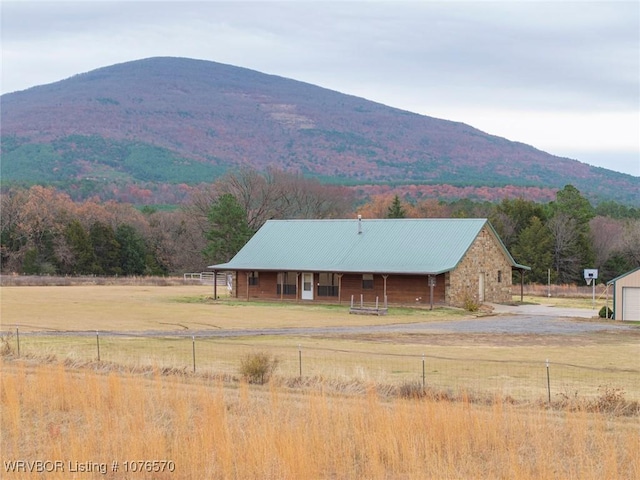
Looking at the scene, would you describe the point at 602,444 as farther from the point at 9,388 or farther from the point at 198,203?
the point at 198,203

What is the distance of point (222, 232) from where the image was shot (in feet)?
238

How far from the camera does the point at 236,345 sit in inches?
1100

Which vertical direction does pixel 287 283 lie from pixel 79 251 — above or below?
below

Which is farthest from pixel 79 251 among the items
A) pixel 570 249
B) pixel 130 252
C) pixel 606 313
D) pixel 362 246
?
pixel 606 313

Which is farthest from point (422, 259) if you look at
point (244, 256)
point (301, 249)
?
point (244, 256)

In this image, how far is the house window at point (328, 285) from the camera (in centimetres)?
5119

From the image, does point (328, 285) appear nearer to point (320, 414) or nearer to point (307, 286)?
point (307, 286)

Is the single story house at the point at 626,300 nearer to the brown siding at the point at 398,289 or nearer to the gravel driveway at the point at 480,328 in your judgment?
the gravel driveway at the point at 480,328

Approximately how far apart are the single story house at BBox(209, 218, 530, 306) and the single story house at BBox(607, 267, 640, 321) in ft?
29.6

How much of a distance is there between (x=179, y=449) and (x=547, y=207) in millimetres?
81393

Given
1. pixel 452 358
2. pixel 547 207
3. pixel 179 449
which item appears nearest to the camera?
pixel 179 449

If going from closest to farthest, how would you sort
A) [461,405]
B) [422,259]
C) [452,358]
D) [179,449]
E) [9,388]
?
[179,449] < [461,405] < [9,388] < [452,358] < [422,259]

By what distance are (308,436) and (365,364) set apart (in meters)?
10.0

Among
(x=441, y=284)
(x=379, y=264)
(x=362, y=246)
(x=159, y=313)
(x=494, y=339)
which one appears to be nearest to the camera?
(x=494, y=339)
